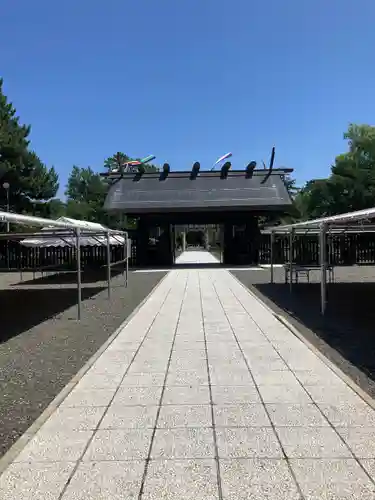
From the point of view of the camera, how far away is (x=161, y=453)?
362 cm

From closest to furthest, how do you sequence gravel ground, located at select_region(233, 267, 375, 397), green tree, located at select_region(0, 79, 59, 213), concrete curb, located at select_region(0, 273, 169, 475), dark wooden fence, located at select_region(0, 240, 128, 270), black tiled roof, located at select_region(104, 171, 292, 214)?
1. concrete curb, located at select_region(0, 273, 169, 475)
2. gravel ground, located at select_region(233, 267, 375, 397)
3. black tiled roof, located at select_region(104, 171, 292, 214)
4. dark wooden fence, located at select_region(0, 240, 128, 270)
5. green tree, located at select_region(0, 79, 59, 213)

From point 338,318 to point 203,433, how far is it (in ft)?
20.4

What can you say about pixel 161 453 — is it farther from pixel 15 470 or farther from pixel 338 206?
pixel 338 206

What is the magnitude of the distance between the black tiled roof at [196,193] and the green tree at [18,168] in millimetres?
12658

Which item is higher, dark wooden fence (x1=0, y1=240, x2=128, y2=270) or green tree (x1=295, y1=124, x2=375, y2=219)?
green tree (x1=295, y1=124, x2=375, y2=219)

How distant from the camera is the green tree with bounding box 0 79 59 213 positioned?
36188mm

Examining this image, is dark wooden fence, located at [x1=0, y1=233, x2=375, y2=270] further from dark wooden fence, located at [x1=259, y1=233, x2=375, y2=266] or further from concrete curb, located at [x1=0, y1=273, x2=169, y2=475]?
concrete curb, located at [x1=0, y1=273, x2=169, y2=475]

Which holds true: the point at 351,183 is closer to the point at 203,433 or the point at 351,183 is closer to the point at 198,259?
the point at 198,259

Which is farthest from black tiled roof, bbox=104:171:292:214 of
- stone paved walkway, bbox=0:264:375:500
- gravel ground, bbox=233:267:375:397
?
stone paved walkway, bbox=0:264:375:500

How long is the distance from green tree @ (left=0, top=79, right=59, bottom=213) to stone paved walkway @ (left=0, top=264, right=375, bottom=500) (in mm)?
32587

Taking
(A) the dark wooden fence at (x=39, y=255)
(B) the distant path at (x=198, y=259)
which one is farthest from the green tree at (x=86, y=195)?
(A) the dark wooden fence at (x=39, y=255)

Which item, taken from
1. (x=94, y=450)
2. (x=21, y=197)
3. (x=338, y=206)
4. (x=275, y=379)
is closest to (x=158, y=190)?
(x=21, y=197)

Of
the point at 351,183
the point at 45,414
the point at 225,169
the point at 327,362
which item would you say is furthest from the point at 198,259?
the point at 45,414

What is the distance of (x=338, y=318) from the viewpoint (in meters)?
9.55
